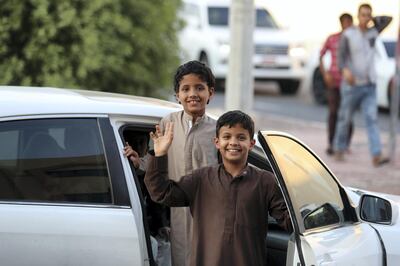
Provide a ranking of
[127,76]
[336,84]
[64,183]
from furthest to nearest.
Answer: [336,84] → [127,76] → [64,183]

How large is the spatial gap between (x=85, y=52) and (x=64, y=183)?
5169 mm

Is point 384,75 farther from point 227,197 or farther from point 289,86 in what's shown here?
point 227,197

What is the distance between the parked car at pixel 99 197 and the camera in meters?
3.71

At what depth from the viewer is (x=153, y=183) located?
12.3ft

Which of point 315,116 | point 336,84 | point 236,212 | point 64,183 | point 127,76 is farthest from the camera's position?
point 315,116

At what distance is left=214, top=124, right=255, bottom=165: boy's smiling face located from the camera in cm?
375

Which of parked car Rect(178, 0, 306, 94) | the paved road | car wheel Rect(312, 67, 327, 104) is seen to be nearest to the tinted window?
parked car Rect(178, 0, 306, 94)

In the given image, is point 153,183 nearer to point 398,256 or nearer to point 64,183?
point 64,183

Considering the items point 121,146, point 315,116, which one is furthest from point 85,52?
point 315,116

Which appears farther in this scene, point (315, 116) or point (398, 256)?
point (315, 116)

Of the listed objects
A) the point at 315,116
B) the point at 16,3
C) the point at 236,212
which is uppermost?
the point at 16,3

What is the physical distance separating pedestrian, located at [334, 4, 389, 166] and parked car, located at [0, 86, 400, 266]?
20.4 feet

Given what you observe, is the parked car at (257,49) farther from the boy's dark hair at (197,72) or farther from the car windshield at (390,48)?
the boy's dark hair at (197,72)

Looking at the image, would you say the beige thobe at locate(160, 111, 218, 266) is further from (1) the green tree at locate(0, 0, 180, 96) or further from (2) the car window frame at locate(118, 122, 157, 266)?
(1) the green tree at locate(0, 0, 180, 96)
